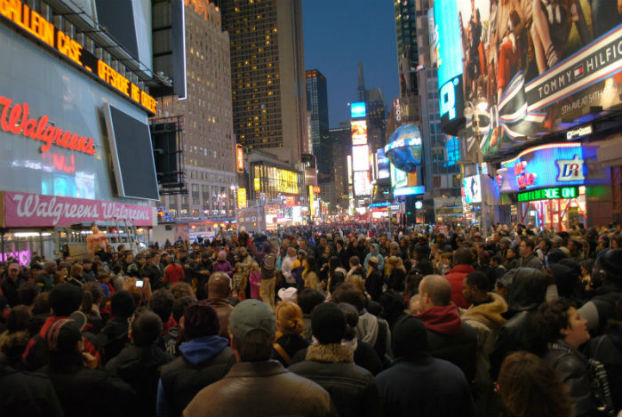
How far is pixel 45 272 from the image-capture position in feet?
30.7

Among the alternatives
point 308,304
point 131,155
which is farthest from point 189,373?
point 131,155

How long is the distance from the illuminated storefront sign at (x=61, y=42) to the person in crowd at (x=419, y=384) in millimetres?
24398

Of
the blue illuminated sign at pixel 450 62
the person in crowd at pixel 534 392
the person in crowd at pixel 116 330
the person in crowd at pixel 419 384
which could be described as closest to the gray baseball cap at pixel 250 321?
the person in crowd at pixel 419 384

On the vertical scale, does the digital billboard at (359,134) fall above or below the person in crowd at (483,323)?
above

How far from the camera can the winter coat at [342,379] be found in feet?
9.33

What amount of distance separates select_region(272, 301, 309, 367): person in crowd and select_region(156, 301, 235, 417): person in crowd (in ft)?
1.67

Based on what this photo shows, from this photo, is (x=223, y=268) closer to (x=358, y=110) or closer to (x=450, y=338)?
(x=450, y=338)

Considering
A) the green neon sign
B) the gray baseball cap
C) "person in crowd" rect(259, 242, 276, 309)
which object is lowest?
"person in crowd" rect(259, 242, 276, 309)

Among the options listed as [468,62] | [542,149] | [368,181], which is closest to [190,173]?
→ [368,181]

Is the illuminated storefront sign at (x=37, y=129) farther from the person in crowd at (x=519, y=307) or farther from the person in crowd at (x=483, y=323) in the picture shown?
the person in crowd at (x=519, y=307)

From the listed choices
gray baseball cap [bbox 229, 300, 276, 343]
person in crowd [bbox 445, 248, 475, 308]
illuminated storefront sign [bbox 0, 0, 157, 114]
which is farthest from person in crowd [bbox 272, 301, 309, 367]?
illuminated storefront sign [bbox 0, 0, 157, 114]

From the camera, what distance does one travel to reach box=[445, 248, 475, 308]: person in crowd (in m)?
5.70

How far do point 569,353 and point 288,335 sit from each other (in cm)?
212

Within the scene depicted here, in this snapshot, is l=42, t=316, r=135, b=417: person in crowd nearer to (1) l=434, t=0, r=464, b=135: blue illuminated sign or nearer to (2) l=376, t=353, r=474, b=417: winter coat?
(2) l=376, t=353, r=474, b=417: winter coat
